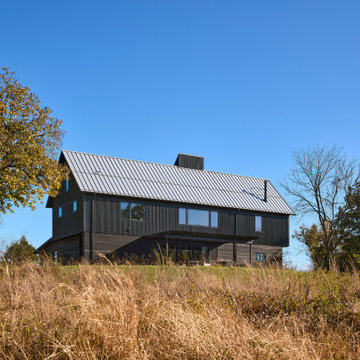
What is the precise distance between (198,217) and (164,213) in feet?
8.62

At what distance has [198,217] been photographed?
31.7 m

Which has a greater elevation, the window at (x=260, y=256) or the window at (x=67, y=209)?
the window at (x=67, y=209)

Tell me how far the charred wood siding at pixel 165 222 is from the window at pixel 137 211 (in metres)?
0.26

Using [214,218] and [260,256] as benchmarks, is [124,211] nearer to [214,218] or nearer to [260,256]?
[214,218]

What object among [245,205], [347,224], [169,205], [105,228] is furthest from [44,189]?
[347,224]

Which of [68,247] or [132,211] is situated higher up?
[132,211]

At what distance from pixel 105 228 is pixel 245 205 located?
34.3 feet

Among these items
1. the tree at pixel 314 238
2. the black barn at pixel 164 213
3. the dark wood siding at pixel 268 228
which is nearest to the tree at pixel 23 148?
the black barn at pixel 164 213

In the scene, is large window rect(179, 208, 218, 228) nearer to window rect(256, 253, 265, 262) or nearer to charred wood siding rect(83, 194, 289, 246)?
charred wood siding rect(83, 194, 289, 246)

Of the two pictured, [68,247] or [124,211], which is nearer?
[124,211]

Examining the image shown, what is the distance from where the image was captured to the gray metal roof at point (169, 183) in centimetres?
2895

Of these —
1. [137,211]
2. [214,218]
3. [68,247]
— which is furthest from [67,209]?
[214,218]

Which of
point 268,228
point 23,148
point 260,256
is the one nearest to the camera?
point 23,148

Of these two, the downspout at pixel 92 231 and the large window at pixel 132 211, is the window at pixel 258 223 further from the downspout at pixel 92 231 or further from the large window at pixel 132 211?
the downspout at pixel 92 231
